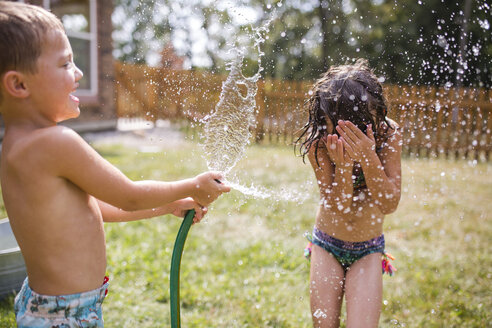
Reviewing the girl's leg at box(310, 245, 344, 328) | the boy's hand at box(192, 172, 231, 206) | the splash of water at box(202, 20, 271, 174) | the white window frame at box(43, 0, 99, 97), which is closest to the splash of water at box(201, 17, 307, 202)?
the splash of water at box(202, 20, 271, 174)

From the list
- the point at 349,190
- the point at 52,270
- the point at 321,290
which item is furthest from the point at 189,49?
the point at 52,270

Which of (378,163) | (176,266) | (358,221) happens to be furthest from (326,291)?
(176,266)

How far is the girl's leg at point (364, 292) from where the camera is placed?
1937mm

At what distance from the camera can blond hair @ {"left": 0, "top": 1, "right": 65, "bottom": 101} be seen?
1.23 m

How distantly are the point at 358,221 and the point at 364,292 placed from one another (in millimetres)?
345

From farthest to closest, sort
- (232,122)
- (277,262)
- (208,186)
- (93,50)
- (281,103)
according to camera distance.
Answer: (93,50) → (277,262) → (281,103) → (232,122) → (208,186)

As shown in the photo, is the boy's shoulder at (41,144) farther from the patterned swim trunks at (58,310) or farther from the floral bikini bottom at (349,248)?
the floral bikini bottom at (349,248)

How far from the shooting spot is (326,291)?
6.72ft

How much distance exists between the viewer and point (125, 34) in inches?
1464

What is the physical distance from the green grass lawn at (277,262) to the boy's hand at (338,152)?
28.2 inches

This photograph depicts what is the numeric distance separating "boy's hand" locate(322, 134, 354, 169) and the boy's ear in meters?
1.28

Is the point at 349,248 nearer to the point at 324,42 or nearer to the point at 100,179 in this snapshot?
the point at 100,179

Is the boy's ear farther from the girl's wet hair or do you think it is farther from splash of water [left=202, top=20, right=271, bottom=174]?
the girl's wet hair

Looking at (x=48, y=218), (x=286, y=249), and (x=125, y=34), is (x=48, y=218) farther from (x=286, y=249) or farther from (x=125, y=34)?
(x=125, y=34)
